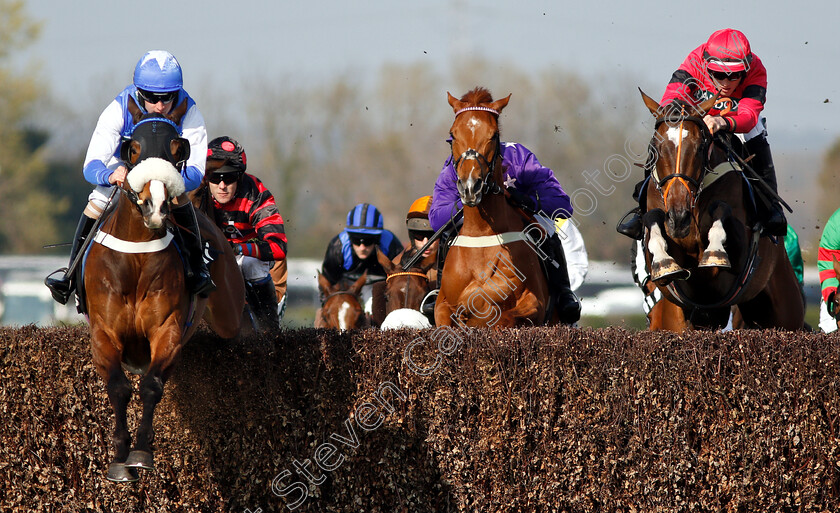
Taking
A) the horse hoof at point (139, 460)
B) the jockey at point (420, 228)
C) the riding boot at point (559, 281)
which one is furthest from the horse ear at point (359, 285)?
the horse hoof at point (139, 460)

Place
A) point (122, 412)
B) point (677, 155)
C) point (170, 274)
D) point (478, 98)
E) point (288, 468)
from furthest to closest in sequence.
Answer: point (478, 98) < point (677, 155) < point (288, 468) < point (170, 274) < point (122, 412)

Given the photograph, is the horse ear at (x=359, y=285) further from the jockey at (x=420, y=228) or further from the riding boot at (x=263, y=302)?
the riding boot at (x=263, y=302)

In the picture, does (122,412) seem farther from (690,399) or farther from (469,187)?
(690,399)

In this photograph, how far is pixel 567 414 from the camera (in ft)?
17.3

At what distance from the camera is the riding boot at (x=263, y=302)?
777 cm

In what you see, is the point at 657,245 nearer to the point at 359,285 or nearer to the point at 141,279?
the point at 141,279

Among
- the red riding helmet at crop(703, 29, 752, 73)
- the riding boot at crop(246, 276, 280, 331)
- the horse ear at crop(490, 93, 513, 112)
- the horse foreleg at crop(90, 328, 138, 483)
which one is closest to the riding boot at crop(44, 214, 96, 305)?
the horse foreleg at crop(90, 328, 138, 483)

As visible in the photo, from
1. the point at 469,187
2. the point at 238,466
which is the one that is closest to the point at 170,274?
the point at 238,466

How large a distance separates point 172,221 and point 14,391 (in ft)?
5.13

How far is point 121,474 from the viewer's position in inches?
181

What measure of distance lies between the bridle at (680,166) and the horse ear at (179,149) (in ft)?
9.25

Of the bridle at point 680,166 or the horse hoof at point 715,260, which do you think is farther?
the bridle at point 680,166

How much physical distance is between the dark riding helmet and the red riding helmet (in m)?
3.52

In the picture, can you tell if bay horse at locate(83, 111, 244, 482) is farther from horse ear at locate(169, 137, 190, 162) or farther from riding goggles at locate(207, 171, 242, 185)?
riding goggles at locate(207, 171, 242, 185)
